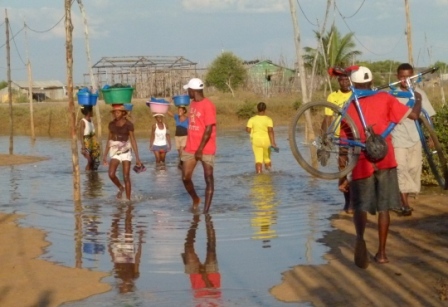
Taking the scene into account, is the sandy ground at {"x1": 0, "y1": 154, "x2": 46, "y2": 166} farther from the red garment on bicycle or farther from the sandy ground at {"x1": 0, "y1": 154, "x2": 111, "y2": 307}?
the red garment on bicycle

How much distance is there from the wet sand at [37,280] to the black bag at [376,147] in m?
2.58

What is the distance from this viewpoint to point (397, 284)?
23.5ft

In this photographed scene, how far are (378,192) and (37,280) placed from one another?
317 centimetres

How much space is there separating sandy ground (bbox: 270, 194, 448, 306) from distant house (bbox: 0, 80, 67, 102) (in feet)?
227

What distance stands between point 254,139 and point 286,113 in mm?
31959

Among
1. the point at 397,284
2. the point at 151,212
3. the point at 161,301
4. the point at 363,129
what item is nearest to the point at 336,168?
the point at 363,129

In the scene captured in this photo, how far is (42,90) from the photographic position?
272 ft

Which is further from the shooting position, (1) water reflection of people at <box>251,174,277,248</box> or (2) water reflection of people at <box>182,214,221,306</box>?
(1) water reflection of people at <box>251,174,277,248</box>

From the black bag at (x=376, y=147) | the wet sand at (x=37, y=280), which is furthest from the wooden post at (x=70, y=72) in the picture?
the black bag at (x=376, y=147)

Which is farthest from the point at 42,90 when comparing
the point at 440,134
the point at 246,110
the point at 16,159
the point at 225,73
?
the point at 440,134

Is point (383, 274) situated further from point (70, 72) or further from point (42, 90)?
point (42, 90)

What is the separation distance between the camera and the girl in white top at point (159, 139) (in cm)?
2117

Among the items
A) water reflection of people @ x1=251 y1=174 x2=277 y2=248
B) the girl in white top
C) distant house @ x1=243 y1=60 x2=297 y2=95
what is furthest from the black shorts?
distant house @ x1=243 y1=60 x2=297 y2=95

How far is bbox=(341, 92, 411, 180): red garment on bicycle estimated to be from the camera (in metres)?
7.89
